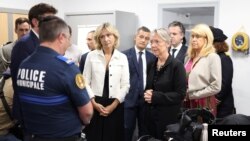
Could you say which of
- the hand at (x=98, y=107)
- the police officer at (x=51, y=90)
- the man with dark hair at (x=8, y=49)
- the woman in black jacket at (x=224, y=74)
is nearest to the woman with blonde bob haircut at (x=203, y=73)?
the woman in black jacket at (x=224, y=74)

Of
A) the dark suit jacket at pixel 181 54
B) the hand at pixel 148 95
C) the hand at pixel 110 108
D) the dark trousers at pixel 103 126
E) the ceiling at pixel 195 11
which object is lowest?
the dark trousers at pixel 103 126

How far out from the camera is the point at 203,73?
9.09 feet

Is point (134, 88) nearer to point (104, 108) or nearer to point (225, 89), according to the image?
point (104, 108)

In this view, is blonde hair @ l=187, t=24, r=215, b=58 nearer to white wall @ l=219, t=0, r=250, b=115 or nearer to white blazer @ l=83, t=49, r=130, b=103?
white blazer @ l=83, t=49, r=130, b=103

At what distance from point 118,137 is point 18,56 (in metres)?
1.35

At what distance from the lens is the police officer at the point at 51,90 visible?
174cm

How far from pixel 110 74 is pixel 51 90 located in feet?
4.16

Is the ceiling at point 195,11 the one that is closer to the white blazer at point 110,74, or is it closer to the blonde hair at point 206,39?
the blonde hair at point 206,39

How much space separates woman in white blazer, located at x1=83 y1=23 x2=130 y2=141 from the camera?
298cm

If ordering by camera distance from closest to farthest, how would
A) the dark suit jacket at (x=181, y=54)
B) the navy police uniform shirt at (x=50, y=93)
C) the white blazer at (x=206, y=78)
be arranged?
the navy police uniform shirt at (x=50, y=93) → the white blazer at (x=206, y=78) → the dark suit jacket at (x=181, y=54)

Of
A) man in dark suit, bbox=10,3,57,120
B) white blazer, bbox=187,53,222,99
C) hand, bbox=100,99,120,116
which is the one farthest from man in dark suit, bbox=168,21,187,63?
man in dark suit, bbox=10,3,57,120

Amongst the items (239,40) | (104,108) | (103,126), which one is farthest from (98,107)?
(239,40)

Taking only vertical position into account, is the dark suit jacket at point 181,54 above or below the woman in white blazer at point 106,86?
above

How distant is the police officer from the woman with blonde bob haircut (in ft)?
4.04
